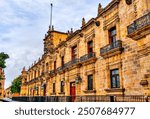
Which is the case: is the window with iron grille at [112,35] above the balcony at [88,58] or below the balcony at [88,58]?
above

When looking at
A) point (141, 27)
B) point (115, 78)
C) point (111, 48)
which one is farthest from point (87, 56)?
point (141, 27)

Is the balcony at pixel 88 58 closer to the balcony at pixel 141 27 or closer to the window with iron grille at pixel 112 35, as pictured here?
the window with iron grille at pixel 112 35

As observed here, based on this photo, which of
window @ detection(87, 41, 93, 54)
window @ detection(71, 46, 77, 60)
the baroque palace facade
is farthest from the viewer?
window @ detection(71, 46, 77, 60)

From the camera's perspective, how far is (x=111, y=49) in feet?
43.3

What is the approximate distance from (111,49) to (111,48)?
6.4 inches

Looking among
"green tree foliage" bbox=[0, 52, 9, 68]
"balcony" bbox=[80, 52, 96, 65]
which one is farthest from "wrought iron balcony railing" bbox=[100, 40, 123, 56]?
"green tree foliage" bbox=[0, 52, 9, 68]

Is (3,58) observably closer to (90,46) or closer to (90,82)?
(90,46)

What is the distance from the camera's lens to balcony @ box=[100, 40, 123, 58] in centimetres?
1250

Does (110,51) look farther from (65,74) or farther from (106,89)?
(65,74)

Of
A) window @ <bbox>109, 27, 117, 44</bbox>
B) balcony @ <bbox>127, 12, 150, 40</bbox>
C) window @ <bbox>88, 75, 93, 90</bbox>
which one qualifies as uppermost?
window @ <bbox>109, 27, 117, 44</bbox>

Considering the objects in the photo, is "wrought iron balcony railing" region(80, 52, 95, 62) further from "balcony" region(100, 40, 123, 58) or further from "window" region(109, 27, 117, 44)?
"window" region(109, 27, 117, 44)

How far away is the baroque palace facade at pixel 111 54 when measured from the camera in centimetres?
998

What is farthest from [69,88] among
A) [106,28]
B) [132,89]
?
[132,89]

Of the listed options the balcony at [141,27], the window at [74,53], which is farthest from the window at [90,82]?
the balcony at [141,27]
